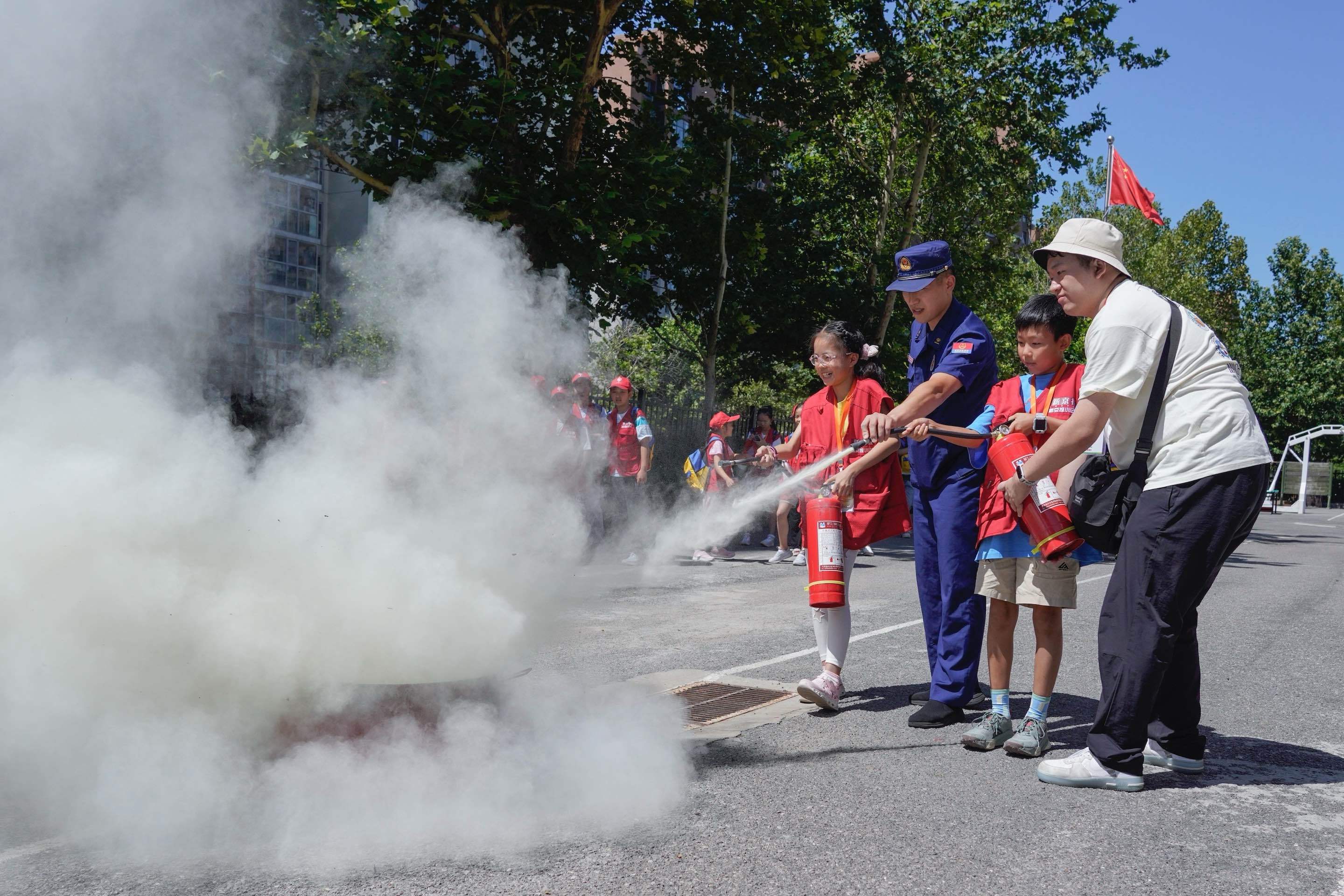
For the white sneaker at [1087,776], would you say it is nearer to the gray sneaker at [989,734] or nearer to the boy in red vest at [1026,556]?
the boy in red vest at [1026,556]

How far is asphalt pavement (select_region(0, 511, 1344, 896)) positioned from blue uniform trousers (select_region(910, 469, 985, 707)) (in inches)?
10.3

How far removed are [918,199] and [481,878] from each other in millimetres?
20872

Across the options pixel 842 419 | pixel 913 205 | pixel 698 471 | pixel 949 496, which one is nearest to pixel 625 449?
pixel 698 471

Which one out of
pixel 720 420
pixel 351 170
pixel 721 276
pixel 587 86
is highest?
pixel 587 86

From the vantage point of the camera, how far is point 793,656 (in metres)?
5.99

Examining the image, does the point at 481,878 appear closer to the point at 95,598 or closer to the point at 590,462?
the point at 95,598

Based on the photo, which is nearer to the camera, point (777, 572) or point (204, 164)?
point (204, 164)

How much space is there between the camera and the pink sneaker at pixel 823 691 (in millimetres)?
4516

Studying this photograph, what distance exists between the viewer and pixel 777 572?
34.0 feet

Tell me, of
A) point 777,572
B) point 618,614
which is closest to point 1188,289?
point 777,572

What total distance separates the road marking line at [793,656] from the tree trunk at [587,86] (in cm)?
635

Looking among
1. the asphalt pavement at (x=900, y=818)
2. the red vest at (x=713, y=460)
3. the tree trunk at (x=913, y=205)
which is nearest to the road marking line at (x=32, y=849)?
the asphalt pavement at (x=900, y=818)

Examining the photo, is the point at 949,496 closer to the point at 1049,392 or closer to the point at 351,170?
the point at 1049,392

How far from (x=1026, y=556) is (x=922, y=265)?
1279mm
